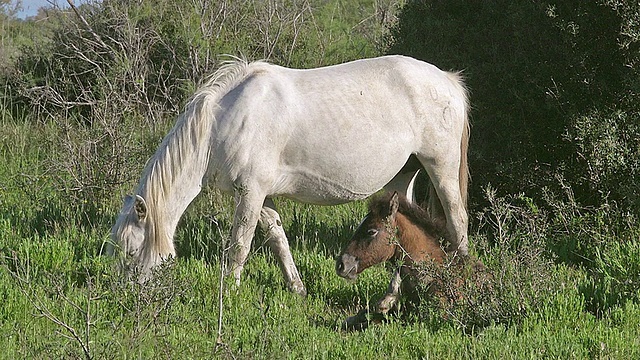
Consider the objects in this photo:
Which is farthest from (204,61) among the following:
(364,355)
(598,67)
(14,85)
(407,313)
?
(364,355)

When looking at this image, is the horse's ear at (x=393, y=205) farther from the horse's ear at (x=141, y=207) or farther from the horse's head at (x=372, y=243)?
the horse's ear at (x=141, y=207)

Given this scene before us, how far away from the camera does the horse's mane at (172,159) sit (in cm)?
608

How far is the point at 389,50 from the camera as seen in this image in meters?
9.04

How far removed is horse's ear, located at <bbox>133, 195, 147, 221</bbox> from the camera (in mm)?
5934

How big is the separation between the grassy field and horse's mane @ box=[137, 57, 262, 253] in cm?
42

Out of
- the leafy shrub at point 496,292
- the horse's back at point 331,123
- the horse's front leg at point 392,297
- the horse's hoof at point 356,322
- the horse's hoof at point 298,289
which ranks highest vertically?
the horse's back at point 331,123

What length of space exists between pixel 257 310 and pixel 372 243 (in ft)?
3.03

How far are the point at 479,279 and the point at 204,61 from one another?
6071 mm

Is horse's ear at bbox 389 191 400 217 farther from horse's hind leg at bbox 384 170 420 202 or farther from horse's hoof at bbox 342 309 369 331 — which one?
horse's hind leg at bbox 384 170 420 202

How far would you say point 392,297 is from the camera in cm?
575

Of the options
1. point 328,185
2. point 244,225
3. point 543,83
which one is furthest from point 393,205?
point 543,83

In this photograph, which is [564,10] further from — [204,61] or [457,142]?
[204,61]

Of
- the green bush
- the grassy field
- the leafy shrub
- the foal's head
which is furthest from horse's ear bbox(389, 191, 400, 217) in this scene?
the green bush

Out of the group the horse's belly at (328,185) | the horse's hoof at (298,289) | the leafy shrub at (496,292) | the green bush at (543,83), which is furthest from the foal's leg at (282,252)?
the green bush at (543,83)
